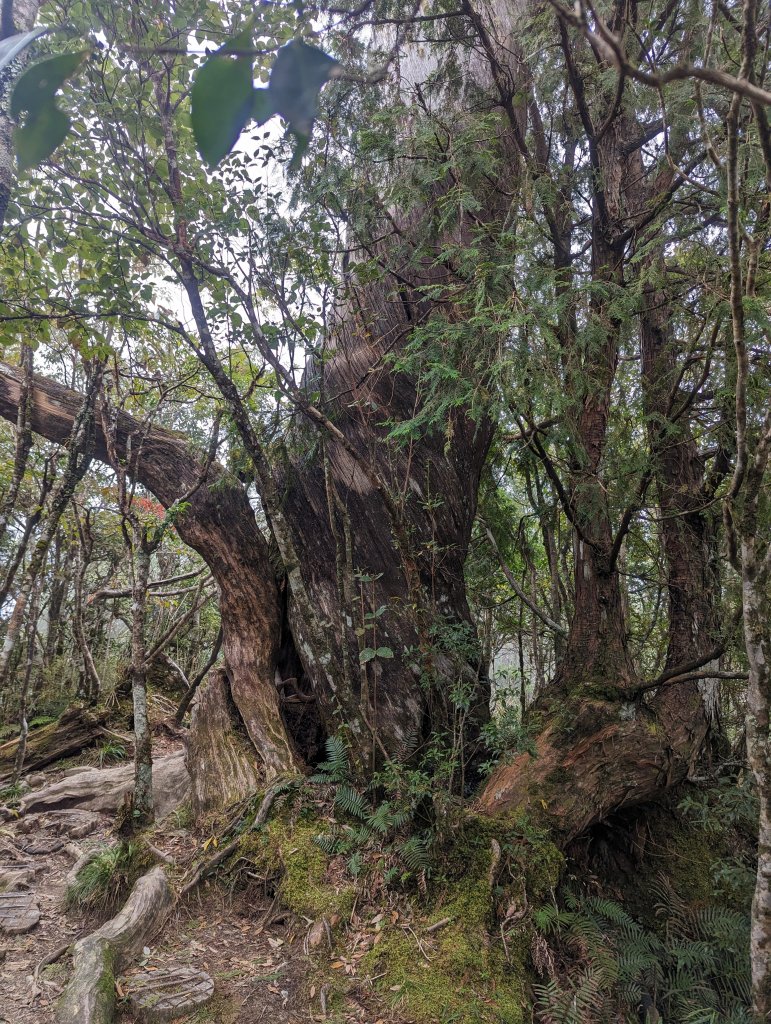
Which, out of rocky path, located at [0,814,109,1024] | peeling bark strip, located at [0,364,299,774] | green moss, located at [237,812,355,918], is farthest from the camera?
peeling bark strip, located at [0,364,299,774]

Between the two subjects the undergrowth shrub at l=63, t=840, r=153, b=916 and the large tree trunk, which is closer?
the undergrowth shrub at l=63, t=840, r=153, b=916

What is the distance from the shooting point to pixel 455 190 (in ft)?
11.9

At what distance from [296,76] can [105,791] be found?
22.0 ft

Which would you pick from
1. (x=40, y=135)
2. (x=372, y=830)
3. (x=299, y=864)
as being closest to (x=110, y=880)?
(x=299, y=864)

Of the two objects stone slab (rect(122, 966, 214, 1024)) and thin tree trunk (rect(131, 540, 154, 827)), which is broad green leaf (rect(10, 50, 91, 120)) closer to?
stone slab (rect(122, 966, 214, 1024))

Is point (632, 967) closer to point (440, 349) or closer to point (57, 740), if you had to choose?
point (440, 349)

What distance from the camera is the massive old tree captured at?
356cm

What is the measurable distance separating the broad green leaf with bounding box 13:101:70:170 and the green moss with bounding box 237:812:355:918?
148 inches

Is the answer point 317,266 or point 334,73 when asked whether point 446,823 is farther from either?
point 317,266

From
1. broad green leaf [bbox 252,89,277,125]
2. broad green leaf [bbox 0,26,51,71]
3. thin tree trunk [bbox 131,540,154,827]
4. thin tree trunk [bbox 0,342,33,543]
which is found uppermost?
thin tree trunk [bbox 0,342,33,543]

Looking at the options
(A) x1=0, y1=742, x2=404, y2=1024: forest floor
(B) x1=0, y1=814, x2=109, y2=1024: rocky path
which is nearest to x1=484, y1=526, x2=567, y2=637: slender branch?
(A) x1=0, y1=742, x2=404, y2=1024: forest floor

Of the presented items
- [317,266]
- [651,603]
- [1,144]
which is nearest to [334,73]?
[1,144]

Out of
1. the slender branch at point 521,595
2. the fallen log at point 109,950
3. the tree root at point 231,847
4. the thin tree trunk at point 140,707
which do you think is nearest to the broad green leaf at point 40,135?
the fallen log at point 109,950

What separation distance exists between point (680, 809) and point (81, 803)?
5.43 metres
